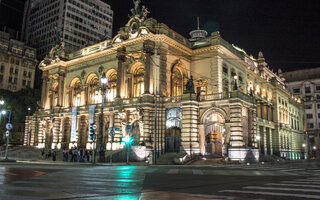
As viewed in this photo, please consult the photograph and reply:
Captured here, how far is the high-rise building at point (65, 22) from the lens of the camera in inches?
3866

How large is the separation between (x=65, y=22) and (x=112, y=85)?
5934 centimetres

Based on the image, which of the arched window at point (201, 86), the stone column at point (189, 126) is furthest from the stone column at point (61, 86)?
the stone column at point (189, 126)

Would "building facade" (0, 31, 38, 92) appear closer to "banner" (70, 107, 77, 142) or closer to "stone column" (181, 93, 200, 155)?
"banner" (70, 107, 77, 142)

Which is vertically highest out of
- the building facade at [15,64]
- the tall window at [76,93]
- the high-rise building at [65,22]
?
the high-rise building at [65,22]

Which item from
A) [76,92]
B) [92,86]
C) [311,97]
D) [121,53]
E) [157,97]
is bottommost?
[157,97]

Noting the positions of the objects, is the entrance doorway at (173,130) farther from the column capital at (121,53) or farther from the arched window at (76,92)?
the arched window at (76,92)

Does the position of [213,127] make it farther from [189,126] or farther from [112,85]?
[112,85]

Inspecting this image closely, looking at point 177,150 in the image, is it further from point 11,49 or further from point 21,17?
point 21,17

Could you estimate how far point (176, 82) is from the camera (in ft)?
149

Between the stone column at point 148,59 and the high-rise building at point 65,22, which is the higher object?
the high-rise building at point 65,22

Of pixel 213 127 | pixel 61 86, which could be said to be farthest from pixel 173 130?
pixel 61 86

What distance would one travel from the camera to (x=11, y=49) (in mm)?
90062

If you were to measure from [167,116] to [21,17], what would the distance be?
101m

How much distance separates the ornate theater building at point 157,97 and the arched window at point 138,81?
0.15 metres
